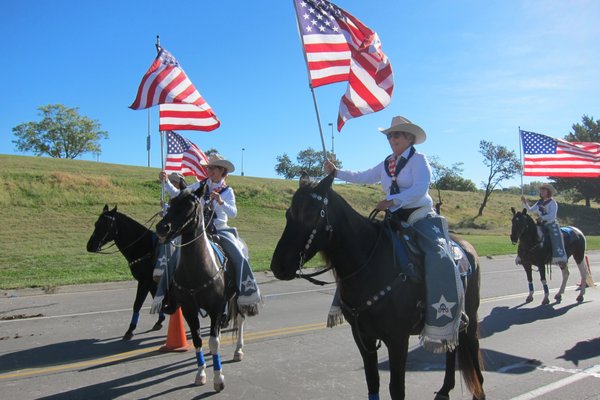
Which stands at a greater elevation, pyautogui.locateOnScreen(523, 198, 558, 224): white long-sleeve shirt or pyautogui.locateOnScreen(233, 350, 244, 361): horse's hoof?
pyautogui.locateOnScreen(523, 198, 558, 224): white long-sleeve shirt

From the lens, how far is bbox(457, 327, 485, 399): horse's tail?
16.5 ft

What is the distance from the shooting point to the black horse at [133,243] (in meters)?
8.69

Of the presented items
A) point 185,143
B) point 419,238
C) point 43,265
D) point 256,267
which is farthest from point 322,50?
point 43,265

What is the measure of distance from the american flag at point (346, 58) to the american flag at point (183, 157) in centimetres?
553

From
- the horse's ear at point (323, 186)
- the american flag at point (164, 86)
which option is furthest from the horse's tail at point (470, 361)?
the american flag at point (164, 86)

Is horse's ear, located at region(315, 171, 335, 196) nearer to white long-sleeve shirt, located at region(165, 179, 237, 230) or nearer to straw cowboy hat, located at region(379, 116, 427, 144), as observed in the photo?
straw cowboy hat, located at region(379, 116, 427, 144)

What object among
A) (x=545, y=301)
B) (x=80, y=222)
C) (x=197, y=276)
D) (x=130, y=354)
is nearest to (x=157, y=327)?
(x=130, y=354)

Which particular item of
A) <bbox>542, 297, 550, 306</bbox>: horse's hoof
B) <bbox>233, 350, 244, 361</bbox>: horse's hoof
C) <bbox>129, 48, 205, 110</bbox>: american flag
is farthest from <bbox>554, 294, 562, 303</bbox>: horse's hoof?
<bbox>129, 48, 205, 110</bbox>: american flag

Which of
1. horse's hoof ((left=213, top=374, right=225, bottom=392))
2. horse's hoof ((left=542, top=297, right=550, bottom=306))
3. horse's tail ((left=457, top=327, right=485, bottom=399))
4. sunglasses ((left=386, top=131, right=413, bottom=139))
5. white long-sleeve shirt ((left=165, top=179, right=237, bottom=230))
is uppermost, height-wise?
sunglasses ((left=386, top=131, right=413, bottom=139))

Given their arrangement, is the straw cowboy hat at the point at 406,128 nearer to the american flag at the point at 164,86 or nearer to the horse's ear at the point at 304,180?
the horse's ear at the point at 304,180

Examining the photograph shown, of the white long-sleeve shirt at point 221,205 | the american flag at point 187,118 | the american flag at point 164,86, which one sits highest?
the american flag at point 164,86

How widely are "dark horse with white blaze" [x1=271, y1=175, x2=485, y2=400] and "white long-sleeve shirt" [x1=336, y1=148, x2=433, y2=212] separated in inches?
15.5

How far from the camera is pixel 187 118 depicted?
30.0 ft

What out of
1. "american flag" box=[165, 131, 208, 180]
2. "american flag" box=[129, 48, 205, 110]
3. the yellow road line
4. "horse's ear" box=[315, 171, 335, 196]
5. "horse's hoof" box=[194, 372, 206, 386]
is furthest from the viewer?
"american flag" box=[165, 131, 208, 180]
